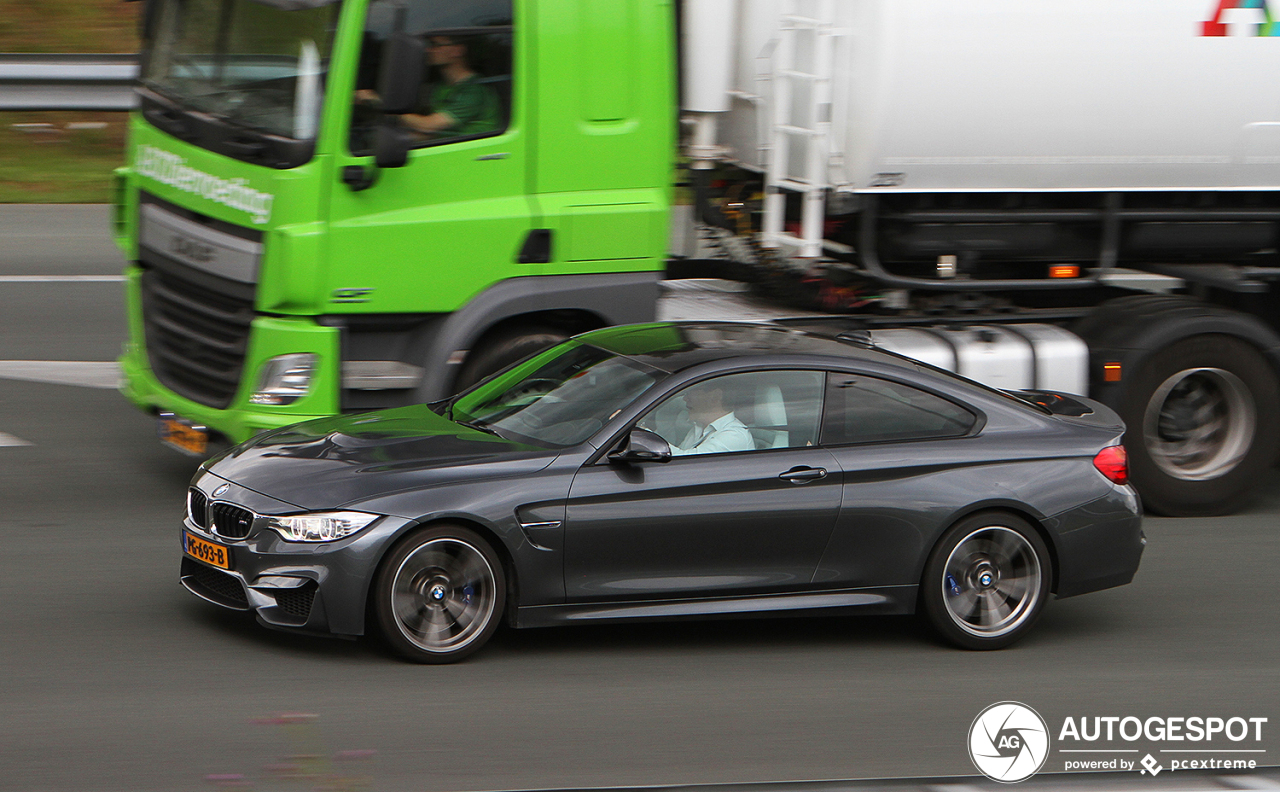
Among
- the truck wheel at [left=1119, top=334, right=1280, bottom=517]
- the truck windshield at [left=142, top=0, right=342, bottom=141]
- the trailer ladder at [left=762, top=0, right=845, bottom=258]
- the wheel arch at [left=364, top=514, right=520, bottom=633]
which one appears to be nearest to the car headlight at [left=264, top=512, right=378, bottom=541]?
the wheel arch at [left=364, top=514, right=520, bottom=633]

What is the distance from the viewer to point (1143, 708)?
591cm

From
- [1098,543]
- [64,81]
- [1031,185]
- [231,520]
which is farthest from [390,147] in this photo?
[64,81]

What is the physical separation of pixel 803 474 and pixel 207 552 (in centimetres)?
242

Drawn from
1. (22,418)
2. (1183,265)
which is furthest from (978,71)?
(22,418)

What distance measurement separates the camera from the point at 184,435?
7.92 m

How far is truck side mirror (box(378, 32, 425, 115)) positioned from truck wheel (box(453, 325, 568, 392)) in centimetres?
132

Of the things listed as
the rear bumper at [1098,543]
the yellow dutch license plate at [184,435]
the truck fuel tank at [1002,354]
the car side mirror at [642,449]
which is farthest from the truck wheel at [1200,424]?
the yellow dutch license plate at [184,435]

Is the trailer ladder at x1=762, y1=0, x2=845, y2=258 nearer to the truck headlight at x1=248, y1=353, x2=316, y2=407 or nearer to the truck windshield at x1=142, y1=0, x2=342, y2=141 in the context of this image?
the truck windshield at x1=142, y1=0, x2=342, y2=141

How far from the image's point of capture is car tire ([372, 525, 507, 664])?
5.80 metres

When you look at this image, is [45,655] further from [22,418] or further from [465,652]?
[22,418]

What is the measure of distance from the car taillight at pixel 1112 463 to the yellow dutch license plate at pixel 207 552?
12.1 ft

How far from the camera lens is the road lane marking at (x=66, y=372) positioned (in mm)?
10273

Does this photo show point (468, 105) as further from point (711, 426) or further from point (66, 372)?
point (66, 372)

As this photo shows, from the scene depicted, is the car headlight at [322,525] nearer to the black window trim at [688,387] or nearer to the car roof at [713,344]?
the black window trim at [688,387]
